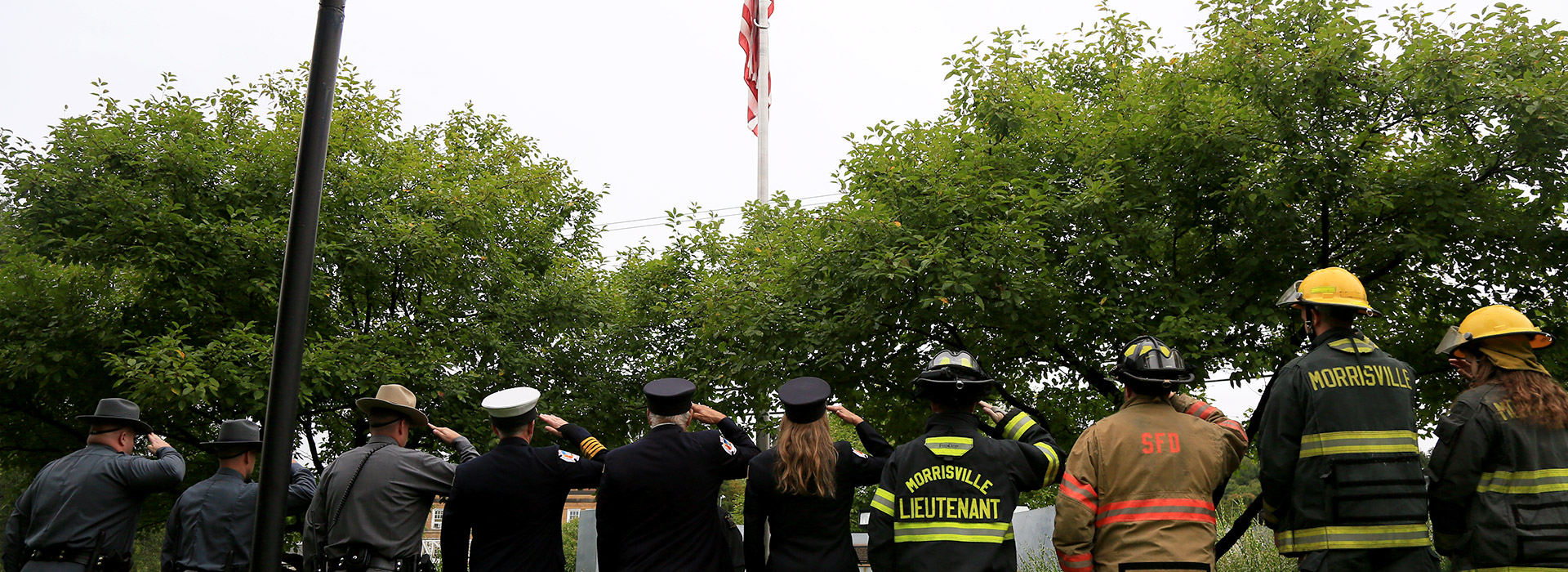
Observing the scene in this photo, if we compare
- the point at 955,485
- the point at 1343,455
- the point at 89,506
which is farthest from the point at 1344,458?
the point at 89,506

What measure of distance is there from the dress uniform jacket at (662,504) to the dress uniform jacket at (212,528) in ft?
7.94

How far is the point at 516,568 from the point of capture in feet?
16.4

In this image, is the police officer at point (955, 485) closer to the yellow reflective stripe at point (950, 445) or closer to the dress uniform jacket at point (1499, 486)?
the yellow reflective stripe at point (950, 445)

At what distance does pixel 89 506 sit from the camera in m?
6.15

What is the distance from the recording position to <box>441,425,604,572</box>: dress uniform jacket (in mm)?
4969

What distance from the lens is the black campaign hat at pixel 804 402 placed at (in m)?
4.66

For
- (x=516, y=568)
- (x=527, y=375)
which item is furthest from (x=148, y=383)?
(x=516, y=568)

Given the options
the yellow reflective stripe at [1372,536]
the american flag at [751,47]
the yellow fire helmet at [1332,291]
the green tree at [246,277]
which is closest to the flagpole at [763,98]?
the american flag at [751,47]

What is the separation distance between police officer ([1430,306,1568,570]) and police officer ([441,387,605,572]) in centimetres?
407

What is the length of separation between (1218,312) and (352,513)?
9.13 metres

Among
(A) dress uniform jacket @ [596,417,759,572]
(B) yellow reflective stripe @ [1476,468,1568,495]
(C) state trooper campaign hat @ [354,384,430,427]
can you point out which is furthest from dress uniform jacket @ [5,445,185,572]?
(B) yellow reflective stripe @ [1476,468,1568,495]

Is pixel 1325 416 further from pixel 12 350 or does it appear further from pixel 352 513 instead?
pixel 12 350

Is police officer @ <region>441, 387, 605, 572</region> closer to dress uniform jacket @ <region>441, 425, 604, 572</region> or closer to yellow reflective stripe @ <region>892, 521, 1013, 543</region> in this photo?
dress uniform jacket @ <region>441, 425, 604, 572</region>

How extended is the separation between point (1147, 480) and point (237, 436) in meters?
Answer: 5.34
